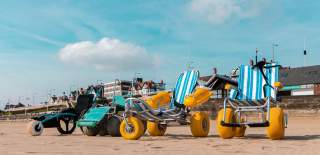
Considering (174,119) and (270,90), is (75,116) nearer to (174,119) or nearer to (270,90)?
(174,119)

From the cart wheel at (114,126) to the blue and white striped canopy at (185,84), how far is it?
1903 mm

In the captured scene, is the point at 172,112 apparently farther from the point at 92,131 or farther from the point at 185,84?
the point at 92,131

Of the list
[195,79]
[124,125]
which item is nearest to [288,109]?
[195,79]

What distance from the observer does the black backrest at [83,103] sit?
13430 millimetres

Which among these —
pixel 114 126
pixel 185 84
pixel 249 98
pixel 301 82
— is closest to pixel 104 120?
pixel 114 126

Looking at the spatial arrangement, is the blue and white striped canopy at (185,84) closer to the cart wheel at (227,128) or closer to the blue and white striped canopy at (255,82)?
the blue and white striped canopy at (255,82)

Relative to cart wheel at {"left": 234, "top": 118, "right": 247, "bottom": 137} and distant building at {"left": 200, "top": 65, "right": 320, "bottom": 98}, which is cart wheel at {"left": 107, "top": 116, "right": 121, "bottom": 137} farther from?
distant building at {"left": 200, "top": 65, "right": 320, "bottom": 98}

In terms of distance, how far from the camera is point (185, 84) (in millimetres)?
12039

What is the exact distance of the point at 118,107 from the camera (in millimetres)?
12031

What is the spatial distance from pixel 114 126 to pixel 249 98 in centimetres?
404

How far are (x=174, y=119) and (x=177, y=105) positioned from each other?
47cm

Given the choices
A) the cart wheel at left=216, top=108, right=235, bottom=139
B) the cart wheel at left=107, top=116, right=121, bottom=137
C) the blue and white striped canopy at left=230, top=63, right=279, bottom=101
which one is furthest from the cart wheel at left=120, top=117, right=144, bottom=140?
the blue and white striped canopy at left=230, top=63, right=279, bottom=101

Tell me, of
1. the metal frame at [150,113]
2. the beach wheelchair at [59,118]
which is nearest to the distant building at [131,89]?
the beach wheelchair at [59,118]

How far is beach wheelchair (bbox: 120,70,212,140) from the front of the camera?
34.1 ft
